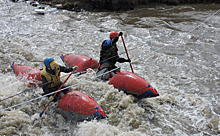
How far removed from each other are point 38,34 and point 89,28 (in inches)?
112

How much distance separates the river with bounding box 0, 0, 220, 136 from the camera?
391cm

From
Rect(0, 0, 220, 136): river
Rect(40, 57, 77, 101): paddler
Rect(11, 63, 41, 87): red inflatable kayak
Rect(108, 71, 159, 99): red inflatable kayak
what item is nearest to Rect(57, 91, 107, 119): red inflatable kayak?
Rect(0, 0, 220, 136): river

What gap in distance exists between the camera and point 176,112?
4.42 meters

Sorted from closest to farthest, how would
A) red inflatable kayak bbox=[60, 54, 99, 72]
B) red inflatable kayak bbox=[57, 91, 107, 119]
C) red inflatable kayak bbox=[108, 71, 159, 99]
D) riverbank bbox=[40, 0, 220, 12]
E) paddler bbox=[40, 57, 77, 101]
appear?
1. red inflatable kayak bbox=[57, 91, 107, 119]
2. paddler bbox=[40, 57, 77, 101]
3. red inflatable kayak bbox=[108, 71, 159, 99]
4. red inflatable kayak bbox=[60, 54, 99, 72]
5. riverbank bbox=[40, 0, 220, 12]

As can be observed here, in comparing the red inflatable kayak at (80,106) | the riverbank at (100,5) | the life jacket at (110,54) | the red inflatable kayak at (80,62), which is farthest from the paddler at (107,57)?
the riverbank at (100,5)

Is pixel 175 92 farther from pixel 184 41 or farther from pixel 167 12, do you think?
pixel 167 12

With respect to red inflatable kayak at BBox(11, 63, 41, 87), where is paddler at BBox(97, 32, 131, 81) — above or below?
above

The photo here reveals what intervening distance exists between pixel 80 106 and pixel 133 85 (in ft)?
4.73

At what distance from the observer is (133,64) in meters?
6.90

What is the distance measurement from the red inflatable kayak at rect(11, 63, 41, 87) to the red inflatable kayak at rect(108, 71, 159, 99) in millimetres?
2233

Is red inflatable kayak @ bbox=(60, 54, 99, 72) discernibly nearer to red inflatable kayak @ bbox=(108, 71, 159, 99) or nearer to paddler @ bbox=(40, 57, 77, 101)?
red inflatable kayak @ bbox=(108, 71, 159, 99)

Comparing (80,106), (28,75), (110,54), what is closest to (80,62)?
(110,54)

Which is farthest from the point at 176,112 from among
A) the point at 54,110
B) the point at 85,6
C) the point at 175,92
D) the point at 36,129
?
the point at 85,6

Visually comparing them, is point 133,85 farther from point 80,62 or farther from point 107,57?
point 80,62
